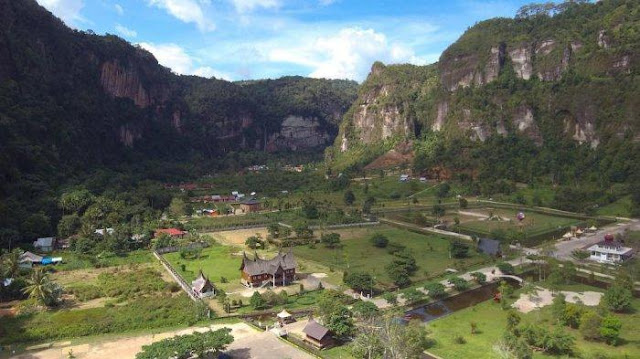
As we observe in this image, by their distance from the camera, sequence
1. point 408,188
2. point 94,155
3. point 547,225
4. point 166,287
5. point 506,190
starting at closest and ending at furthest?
point 166,287
point 547,225
point 506,190
point 408,188
point 94,155

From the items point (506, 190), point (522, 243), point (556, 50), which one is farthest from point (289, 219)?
point (556, 50)

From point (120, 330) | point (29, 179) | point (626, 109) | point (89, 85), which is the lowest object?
point (120, 330)

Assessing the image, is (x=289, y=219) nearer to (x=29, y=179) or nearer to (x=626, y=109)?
(x=29, y=179)

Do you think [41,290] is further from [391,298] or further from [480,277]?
[480,277]

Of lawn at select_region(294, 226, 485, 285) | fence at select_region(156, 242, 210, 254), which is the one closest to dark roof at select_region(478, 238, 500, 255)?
lawn at select_region(294, 226, 485, 285)

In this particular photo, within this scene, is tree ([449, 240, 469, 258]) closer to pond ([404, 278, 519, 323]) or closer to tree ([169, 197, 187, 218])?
pond ([404, 278, 519, 323])

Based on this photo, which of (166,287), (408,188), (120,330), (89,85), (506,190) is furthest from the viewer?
(89,85)
